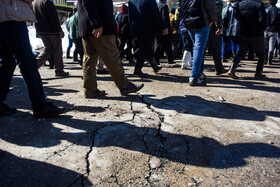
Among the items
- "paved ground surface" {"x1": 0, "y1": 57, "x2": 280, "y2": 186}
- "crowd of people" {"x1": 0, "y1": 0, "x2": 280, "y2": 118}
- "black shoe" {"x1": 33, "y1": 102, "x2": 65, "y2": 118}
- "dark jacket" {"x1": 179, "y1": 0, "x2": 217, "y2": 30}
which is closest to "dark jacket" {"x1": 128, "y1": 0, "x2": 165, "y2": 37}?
"crowd of people" {"x1": 0, "y1": 0, "x2": 280, "y2": 118}

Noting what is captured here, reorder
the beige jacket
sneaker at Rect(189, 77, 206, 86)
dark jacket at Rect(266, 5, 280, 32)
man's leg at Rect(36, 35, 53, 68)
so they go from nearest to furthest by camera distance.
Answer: the beige jacket → sneaker at Rect(189, 77, 206, 86) → man's leg at Rect(36, 35, 53, 68) → dark jacket at Rect(266, 5, 280, 32)

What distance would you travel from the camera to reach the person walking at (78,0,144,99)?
110 inches

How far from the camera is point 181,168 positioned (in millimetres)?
1715

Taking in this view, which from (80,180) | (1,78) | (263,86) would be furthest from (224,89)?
(1,78)

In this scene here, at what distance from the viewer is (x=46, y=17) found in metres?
4.71

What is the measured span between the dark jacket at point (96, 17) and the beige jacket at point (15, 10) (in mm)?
750

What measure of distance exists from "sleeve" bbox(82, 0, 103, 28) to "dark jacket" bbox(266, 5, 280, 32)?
629 centimetres

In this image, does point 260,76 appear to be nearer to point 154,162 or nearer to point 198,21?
point 198,21

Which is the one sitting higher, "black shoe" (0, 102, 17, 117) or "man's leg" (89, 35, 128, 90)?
"man's leg" (89, 35, 128, 90)

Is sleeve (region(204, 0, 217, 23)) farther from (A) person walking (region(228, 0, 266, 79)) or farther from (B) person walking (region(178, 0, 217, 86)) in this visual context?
(A) person walking (region(228, 0, 266, 79))

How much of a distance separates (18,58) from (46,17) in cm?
288

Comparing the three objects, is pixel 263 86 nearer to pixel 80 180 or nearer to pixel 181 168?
pixel 181 168

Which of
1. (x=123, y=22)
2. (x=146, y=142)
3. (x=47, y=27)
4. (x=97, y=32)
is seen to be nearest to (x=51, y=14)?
(x=47, y=27)

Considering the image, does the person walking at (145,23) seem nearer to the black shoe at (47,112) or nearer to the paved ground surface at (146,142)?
the paved ground surface at (146,142)
